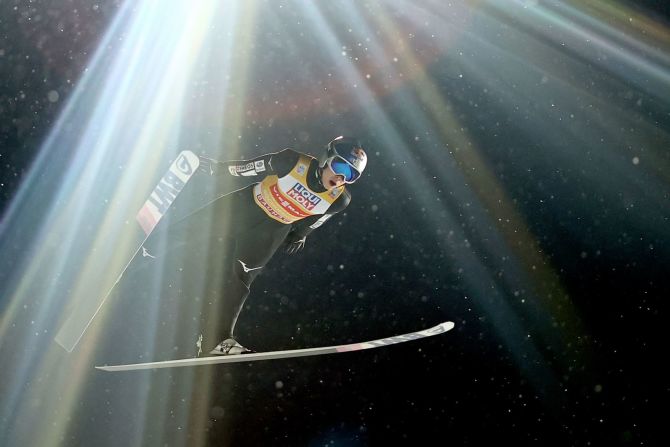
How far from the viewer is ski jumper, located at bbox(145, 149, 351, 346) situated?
3191 millimetres

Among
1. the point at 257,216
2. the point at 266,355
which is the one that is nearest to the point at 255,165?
the point at 257,216

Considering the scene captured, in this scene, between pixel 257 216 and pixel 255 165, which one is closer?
pixel 255 165

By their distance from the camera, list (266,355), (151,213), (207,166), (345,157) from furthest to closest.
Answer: (266,355) → (151,213) → (207,166) → (345,157)

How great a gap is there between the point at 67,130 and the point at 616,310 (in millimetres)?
3797

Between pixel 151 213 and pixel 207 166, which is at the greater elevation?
pixel 207 166

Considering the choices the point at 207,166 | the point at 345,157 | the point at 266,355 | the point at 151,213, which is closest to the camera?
the point at 345,157

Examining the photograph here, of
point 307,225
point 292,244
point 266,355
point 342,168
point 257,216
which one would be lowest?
point 266,355

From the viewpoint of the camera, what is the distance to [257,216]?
3.46 m

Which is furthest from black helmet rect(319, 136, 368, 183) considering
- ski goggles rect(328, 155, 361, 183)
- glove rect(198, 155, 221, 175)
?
glove rect(198, 155, 221, 175)

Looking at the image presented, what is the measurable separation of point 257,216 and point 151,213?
1.77ft

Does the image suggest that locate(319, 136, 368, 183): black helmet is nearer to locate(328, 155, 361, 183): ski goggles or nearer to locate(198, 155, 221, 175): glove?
locate(328, 155, 361, 183): ski goggles

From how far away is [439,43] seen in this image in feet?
12.5

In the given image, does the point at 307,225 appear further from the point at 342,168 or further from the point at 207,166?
the point at 207,166

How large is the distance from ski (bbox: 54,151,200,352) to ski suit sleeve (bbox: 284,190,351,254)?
2.08 ft
